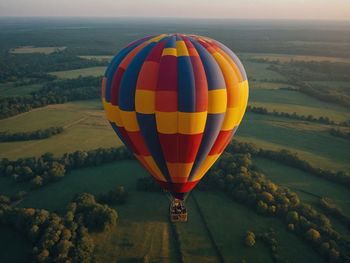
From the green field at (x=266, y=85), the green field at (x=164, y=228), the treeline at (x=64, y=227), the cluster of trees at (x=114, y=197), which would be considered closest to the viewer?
the treeline at (x=64, y=227)

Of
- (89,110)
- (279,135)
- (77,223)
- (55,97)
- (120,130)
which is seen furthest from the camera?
(55,97)

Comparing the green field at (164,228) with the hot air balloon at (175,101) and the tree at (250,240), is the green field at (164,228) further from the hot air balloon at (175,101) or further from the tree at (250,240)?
the hot air balloon at (175,101)

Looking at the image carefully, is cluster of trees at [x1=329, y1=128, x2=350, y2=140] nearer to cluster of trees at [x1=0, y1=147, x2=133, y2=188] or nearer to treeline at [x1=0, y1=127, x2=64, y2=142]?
cluster of trees at [x1=0, y1=147, x2=133, y2=188]

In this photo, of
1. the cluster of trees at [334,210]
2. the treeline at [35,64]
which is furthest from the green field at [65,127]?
the treeline at [35,64]

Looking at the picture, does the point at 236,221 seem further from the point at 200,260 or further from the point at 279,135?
the point at 279,135

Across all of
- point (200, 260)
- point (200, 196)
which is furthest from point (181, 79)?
point (200, 196)
